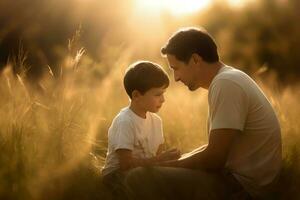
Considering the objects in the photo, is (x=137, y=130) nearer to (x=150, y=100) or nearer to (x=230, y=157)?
(x=150, y=100)

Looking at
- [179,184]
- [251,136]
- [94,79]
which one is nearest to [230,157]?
[251,136]

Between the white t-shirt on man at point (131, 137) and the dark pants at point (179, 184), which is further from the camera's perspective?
the white t-shirt on man at point (131, 137)

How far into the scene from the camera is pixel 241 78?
11.2 feet

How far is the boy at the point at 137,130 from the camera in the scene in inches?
147

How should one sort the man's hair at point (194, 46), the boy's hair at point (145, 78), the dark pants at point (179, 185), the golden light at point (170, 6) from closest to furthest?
1. the dark pants at point (179, 185)
2. the man's hair at point (194, 46)
3. the boy's hair at point (145, 78)
4. the golden light at point (170, 6)

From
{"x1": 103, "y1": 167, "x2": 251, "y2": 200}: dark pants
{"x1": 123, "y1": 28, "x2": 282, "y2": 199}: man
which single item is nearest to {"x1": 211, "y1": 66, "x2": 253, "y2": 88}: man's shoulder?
{"x1": 123, "y1": 28, "x2": 282, "y2": 199}: man

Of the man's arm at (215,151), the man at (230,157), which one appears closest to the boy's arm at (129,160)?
the man at (230,157)

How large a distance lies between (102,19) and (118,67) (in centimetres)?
700

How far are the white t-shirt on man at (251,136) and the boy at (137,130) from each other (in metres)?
0.42

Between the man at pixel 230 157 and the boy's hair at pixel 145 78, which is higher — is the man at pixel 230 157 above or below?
below

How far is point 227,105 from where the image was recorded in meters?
3.31

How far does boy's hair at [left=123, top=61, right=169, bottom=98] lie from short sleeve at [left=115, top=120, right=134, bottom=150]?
0.83 feet

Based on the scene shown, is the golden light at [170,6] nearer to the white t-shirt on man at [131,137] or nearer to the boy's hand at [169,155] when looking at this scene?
the white t-shirt on man at [131,137]

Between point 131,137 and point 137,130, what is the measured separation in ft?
0.32
